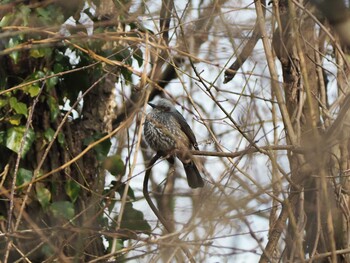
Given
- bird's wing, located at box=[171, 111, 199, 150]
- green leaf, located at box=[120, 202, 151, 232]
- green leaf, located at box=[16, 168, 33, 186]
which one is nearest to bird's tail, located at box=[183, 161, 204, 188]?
bird's wing, located at box=[171, 111, 199, 150]

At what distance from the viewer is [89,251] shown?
5.73 meters

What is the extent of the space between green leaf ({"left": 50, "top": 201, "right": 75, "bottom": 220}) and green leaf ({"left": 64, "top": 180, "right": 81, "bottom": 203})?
146 millimetres

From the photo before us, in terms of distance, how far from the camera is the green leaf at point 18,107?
5.55m

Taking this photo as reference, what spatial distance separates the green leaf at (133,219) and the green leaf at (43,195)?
0.63 m

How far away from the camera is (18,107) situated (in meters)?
5.57

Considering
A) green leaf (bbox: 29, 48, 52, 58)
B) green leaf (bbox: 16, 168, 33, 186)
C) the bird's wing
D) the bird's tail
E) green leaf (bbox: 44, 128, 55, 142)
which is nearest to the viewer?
green leaf (bbox: 16, 168, 33, 186)

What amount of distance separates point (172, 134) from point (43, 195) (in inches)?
45.4

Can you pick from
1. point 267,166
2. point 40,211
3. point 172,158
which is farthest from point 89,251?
point 267,166

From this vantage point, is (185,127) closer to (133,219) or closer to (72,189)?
(133,219)

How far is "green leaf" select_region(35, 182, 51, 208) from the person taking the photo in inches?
220

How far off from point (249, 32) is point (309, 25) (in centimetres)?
61

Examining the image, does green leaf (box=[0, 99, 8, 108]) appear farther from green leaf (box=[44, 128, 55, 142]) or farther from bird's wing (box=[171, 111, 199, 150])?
bird's wing (box=[171, 111, 199, 150])

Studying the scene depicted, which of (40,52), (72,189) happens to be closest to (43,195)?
(72,189)

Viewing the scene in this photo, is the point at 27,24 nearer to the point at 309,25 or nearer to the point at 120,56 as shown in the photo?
the point at 120,56
